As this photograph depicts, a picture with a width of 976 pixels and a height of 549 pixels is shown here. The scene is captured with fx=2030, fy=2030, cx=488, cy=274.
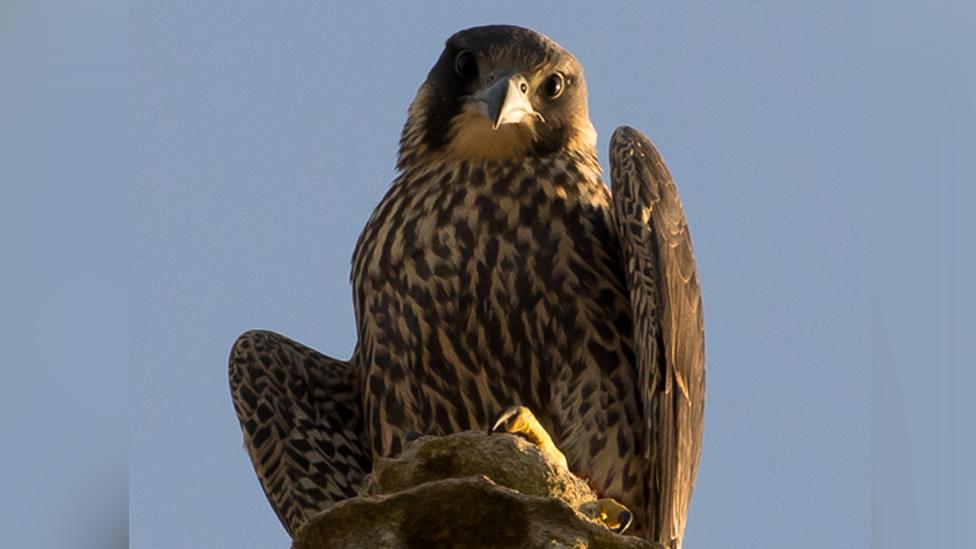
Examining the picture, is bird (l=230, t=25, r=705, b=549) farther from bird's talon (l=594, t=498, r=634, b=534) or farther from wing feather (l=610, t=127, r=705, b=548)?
bird's talon (l=594, t=498, r=634, b=534)

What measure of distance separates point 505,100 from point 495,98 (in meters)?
0.08

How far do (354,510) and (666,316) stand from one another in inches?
94.7

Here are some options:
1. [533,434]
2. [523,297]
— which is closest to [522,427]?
[533,434]

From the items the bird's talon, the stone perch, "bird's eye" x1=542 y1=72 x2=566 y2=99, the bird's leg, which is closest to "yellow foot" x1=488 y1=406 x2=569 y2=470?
the bird's leg

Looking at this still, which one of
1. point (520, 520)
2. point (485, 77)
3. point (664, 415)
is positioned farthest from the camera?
point (485, 77)

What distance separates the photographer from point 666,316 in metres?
6.46

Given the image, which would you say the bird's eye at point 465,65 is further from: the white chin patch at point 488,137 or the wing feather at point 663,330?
the wing feather at point 663,330

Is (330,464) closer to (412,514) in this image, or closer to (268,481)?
(268,481)

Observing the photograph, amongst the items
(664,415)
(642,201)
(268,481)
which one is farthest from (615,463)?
(268,481)

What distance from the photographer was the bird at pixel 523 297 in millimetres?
6492

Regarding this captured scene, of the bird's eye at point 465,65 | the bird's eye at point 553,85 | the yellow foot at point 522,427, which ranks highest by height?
the bird's eye at point 465,65

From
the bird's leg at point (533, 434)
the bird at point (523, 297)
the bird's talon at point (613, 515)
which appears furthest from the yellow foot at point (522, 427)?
the bird at point (523, 297)

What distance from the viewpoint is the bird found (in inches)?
256

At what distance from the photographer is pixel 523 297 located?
21.9 feet
